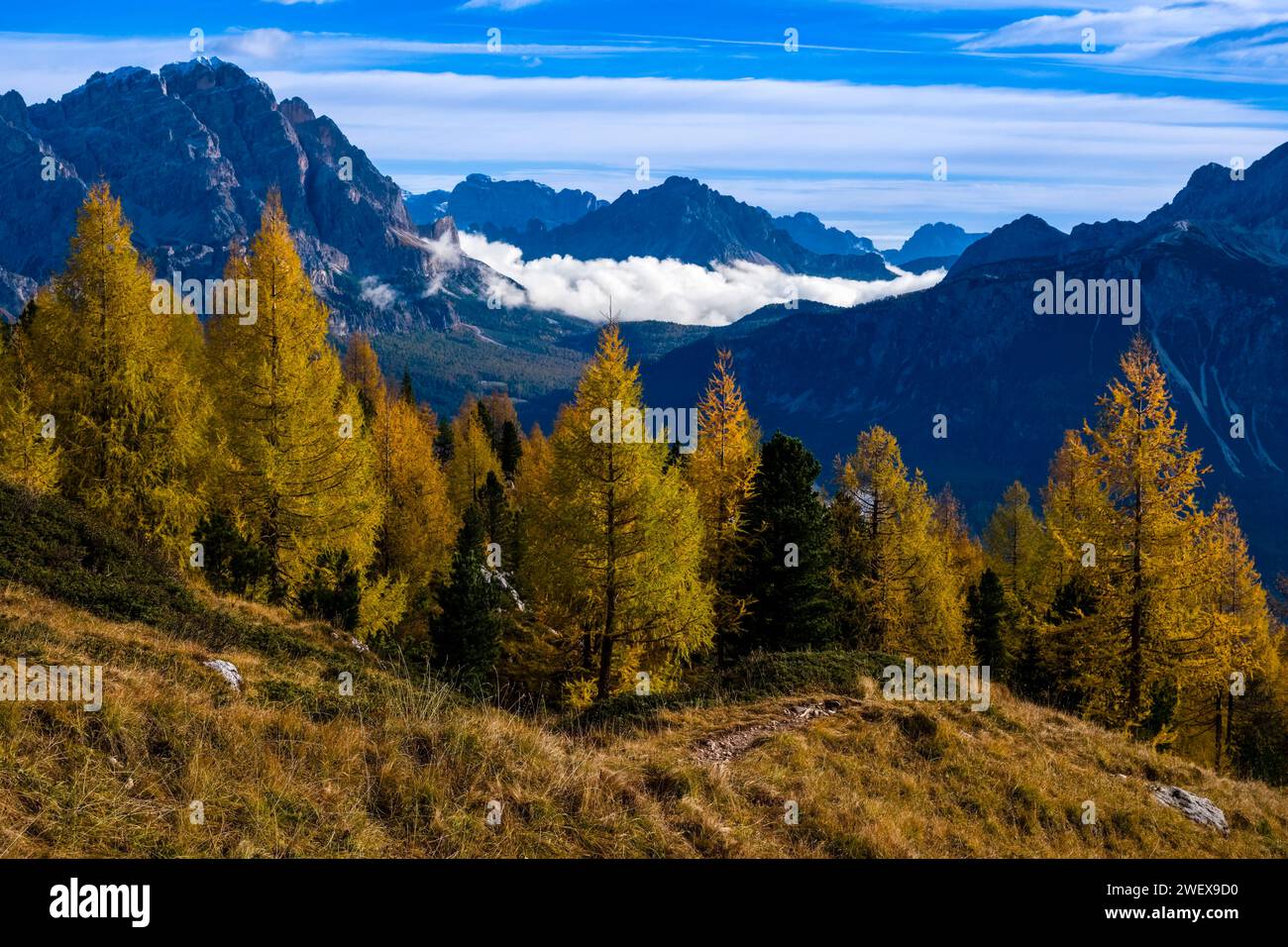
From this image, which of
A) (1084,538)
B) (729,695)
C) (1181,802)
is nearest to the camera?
(1181,802)

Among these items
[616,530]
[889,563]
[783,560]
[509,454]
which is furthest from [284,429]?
[509,454]

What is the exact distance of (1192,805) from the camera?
13.8 metres

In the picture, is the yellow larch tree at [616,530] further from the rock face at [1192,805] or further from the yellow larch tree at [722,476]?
the rock face at [1192,805]

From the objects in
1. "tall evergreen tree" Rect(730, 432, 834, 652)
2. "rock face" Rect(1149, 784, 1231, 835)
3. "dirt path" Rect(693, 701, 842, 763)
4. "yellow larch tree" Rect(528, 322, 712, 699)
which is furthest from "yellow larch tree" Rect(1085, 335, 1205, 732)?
"dirt path" Rect(693, 701, 842, 763)

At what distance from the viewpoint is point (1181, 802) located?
13.8 meters

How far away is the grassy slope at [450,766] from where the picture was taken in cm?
648

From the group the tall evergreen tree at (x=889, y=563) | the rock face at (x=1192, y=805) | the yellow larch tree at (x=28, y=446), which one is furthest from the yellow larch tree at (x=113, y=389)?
the tall evergreen tree at (x=889, y=563)

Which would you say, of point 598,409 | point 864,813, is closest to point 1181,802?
point 864,813

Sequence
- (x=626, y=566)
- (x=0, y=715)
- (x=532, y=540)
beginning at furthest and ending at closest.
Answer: (x=532, y=540), (x=626, y=566), (x=0, y=715)

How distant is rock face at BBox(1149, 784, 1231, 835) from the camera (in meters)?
13.4

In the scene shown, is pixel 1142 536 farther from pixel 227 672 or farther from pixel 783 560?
pixel 227 672

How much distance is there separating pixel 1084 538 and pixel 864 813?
1881cm
